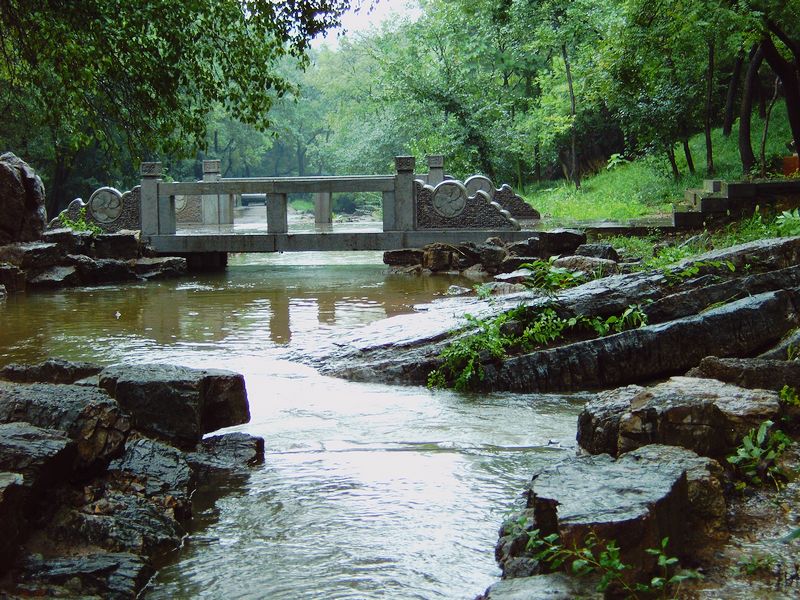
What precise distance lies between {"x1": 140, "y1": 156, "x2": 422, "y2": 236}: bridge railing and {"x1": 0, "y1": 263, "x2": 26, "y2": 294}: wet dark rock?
4328 millimetres

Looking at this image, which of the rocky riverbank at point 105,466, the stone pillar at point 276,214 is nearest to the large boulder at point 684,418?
the rocky riverbank at point 105,466

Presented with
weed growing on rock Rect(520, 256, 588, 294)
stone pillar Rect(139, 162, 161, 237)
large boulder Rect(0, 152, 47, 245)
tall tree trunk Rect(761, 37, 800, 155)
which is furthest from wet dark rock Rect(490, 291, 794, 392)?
stone pillar Rect(139, 162, 161, 237)

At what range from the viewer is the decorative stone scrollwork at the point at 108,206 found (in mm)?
22141

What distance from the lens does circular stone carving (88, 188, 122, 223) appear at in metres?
22.1

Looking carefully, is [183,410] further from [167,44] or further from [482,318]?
[167,44]

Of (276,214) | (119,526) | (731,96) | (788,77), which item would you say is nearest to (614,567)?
(119,526)

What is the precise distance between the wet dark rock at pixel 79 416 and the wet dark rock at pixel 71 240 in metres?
14.8

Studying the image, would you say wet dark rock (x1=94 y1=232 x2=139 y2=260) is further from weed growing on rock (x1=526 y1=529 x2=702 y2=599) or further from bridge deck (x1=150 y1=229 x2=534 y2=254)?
weed growing on rock (x1=526 y1=529 x2=702 y2=599)

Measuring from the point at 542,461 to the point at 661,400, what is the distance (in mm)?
1161

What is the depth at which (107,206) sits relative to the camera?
22.2 metres

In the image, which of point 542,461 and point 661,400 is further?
point 542,461

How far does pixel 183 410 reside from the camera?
243 inches

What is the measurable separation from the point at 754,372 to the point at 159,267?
52.6ft

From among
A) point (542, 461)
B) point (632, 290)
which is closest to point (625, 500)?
point (542, 461)
